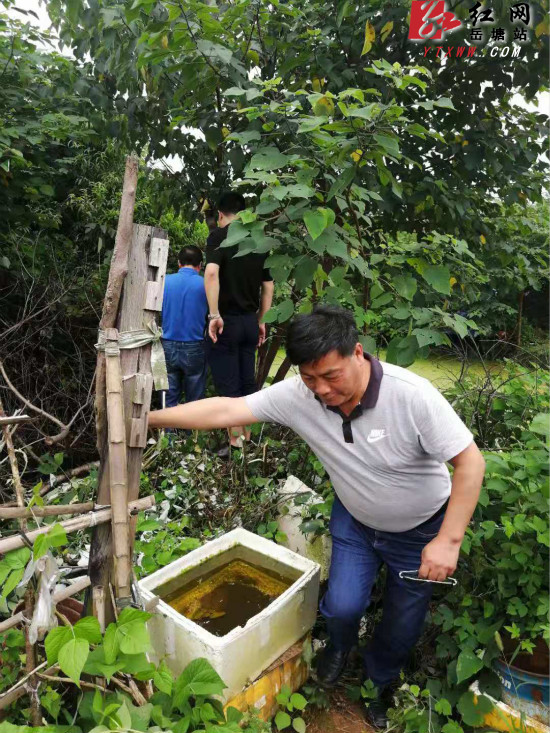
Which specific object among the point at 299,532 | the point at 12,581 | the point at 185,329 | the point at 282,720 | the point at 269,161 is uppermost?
the point at 269,161

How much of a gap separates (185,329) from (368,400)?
246cm

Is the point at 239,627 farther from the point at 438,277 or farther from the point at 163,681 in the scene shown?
the point at 438,277

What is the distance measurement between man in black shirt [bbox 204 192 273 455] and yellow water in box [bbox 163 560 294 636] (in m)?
1.09

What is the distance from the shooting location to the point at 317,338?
162 centimetres

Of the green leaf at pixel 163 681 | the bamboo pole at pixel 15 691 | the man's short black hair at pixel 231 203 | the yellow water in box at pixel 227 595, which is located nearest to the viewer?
the bamboo pole at pixel 15 691

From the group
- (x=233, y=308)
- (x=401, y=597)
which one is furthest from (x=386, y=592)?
(x=233, y=308)

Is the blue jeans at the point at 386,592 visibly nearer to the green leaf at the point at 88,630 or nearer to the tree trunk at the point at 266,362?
the green leaf at the point at 88,630

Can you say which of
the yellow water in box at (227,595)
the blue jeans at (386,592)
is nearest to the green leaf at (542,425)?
the blue jeans at (386,592)

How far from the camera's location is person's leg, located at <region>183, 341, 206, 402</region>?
4008 mm

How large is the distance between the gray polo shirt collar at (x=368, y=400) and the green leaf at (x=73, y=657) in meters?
1.09

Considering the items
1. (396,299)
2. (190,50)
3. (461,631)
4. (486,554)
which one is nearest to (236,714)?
(461,631)

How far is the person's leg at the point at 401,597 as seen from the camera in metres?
2.01

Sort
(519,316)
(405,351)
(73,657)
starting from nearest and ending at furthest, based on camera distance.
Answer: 1. (73,657)
2. (405,351)
3. (519,316)

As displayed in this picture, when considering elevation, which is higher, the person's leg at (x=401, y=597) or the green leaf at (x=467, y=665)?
the person's leg at (x=401, y=597)
